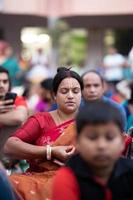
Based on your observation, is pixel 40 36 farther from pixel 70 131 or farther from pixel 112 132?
pixel 112 132

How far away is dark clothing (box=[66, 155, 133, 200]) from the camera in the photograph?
3.30 metres

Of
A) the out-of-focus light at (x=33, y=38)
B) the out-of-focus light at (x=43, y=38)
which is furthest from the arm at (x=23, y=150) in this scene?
the out-of-focus light at (x=33, y=38)

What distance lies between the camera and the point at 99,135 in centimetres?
314

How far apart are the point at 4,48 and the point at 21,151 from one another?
8022mm

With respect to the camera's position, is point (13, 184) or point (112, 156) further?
point (13, 184)

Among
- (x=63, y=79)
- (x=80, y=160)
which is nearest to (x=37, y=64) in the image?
(x=63, y=79)

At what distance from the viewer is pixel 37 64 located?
1783cm

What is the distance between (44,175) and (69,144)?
27 centimetres

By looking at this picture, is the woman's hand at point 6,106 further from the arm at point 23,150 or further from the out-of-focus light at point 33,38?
the out-of-focus light at point 33,38

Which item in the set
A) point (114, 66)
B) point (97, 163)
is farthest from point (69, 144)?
point (114, 66)

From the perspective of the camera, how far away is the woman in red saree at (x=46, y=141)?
4.44 m

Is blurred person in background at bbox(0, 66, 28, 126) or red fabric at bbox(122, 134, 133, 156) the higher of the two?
blurred person in background at bbox(0, 66, 28, 126)

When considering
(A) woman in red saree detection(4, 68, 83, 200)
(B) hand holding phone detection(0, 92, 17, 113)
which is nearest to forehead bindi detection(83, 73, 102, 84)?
(B) hand holding phone detection(0, 92, 17, 113)

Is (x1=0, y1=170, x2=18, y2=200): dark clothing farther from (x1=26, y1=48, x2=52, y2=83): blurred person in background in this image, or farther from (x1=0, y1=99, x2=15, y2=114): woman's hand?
(x1=26, y1=48, x2=52, y2=83): blurred person in background
